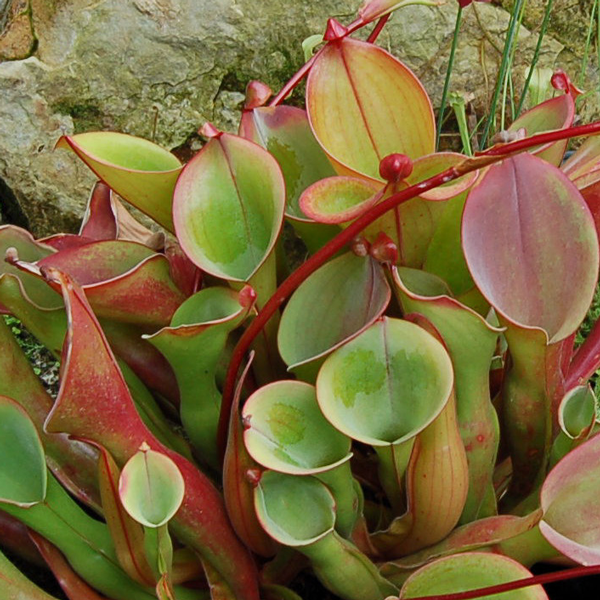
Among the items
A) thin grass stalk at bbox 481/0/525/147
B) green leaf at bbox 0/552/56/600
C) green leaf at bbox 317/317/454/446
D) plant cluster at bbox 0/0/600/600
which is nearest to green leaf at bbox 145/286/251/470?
plant cluster at bbox 0/0/600/600

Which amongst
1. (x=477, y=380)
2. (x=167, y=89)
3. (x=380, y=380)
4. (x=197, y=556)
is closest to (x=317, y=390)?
(x=380, y=380)

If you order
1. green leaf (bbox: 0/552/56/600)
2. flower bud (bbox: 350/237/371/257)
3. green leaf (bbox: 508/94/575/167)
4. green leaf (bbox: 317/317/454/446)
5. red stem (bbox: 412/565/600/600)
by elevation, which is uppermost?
green leaf (bbox: 508/94/575/167)

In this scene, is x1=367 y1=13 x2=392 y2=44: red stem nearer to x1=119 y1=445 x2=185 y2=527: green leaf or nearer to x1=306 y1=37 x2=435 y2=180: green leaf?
x1=306 y1=37 x2=435 y2=180: green leaf

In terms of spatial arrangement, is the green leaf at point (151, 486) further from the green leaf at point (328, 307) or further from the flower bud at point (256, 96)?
the flower bud at point (256, 96)

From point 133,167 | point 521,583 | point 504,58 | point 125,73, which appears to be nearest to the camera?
point 521,583

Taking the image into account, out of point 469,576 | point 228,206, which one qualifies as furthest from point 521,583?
point 228,206

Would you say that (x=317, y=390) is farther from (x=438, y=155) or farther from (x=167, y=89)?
(x=167, y=89)

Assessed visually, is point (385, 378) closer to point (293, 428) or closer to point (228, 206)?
point (293, 428)
